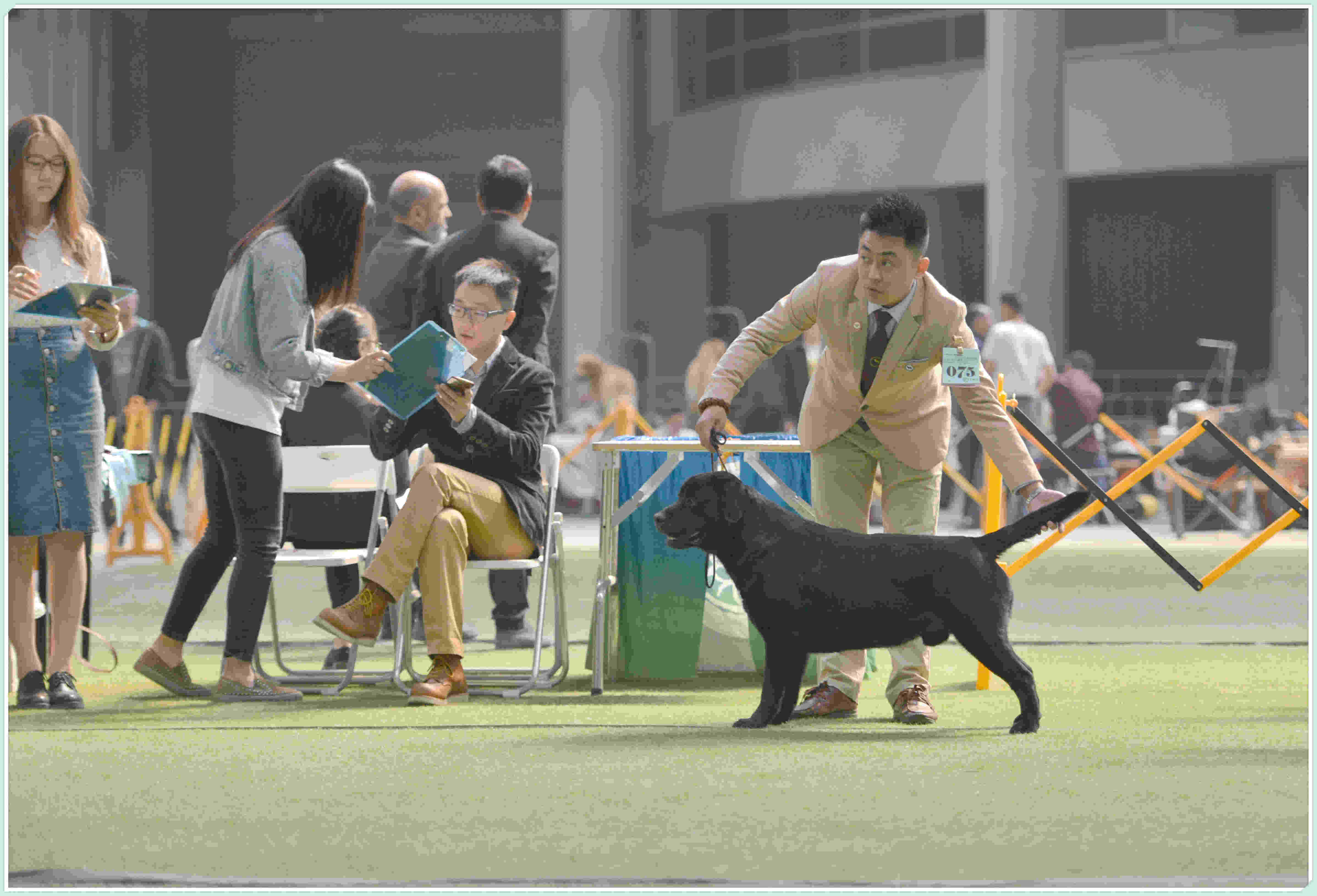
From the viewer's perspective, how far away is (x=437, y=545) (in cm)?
503

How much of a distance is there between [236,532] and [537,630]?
96 centimetres

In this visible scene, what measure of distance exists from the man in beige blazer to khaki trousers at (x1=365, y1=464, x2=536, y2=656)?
0.86 meters

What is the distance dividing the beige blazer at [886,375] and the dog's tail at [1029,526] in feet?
1.01

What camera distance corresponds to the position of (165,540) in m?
10.3

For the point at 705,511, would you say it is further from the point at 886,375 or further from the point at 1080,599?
the point at 1080,599

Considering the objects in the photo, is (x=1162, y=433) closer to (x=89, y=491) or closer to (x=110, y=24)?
(x=89, y=491)

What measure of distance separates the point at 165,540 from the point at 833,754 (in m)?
7.08

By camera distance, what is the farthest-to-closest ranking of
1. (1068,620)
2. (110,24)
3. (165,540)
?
(110,24), (165,540), (1068,620)

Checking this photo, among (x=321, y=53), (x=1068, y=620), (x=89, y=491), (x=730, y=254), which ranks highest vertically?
(x=321, y=53)

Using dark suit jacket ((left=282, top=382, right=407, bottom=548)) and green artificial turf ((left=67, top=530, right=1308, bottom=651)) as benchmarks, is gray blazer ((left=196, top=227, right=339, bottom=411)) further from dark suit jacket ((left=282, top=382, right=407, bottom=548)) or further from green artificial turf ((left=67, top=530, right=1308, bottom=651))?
green artificial turf ((left=67, top=530, right=1308, bottom=651))

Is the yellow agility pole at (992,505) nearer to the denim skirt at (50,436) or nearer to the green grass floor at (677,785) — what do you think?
the green grass floor at (677,785)

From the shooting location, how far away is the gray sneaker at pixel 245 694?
16.7 feet

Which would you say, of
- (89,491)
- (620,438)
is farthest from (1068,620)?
(89,491)

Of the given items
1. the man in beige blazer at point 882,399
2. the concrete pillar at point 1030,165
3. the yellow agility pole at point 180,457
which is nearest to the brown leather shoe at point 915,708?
the man in beige blazer at point 882,399
